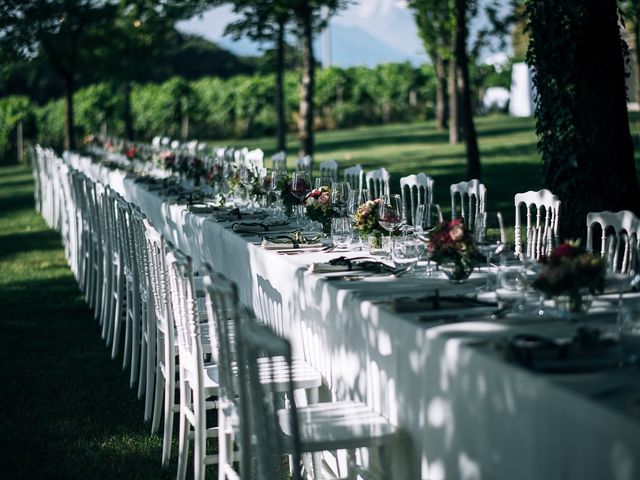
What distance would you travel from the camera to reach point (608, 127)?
27.4 ft

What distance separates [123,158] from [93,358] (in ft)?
30.0

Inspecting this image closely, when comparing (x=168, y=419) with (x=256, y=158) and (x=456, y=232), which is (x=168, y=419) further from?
(x=256, y=158)

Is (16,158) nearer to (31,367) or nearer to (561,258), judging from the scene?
(31,367)

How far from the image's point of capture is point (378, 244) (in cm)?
560

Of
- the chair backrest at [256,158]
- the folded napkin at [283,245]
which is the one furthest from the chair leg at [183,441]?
the chair backrest at [256,158]

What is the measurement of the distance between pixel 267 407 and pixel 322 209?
9.35 ft

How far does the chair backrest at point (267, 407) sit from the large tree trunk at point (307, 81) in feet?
60.0

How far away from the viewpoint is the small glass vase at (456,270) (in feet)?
14.6

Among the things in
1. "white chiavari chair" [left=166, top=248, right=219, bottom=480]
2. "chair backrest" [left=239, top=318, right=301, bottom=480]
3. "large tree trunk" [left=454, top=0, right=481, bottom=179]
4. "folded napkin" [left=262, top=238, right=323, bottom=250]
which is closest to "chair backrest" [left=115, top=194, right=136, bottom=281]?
"folded napkin" [left=262, top=238, right=323, bottom=250]

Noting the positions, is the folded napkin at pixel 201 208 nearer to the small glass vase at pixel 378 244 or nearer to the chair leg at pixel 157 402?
the chair leg at pixel 157 402

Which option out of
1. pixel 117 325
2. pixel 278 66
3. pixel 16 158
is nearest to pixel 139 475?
pixel 117 325

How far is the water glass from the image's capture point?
5.75 meters

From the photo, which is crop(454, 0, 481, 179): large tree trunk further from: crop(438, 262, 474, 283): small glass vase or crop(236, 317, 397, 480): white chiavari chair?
crop(236, 317, 397, 480): white chiavari chair

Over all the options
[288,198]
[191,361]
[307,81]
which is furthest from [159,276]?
[307,81]
